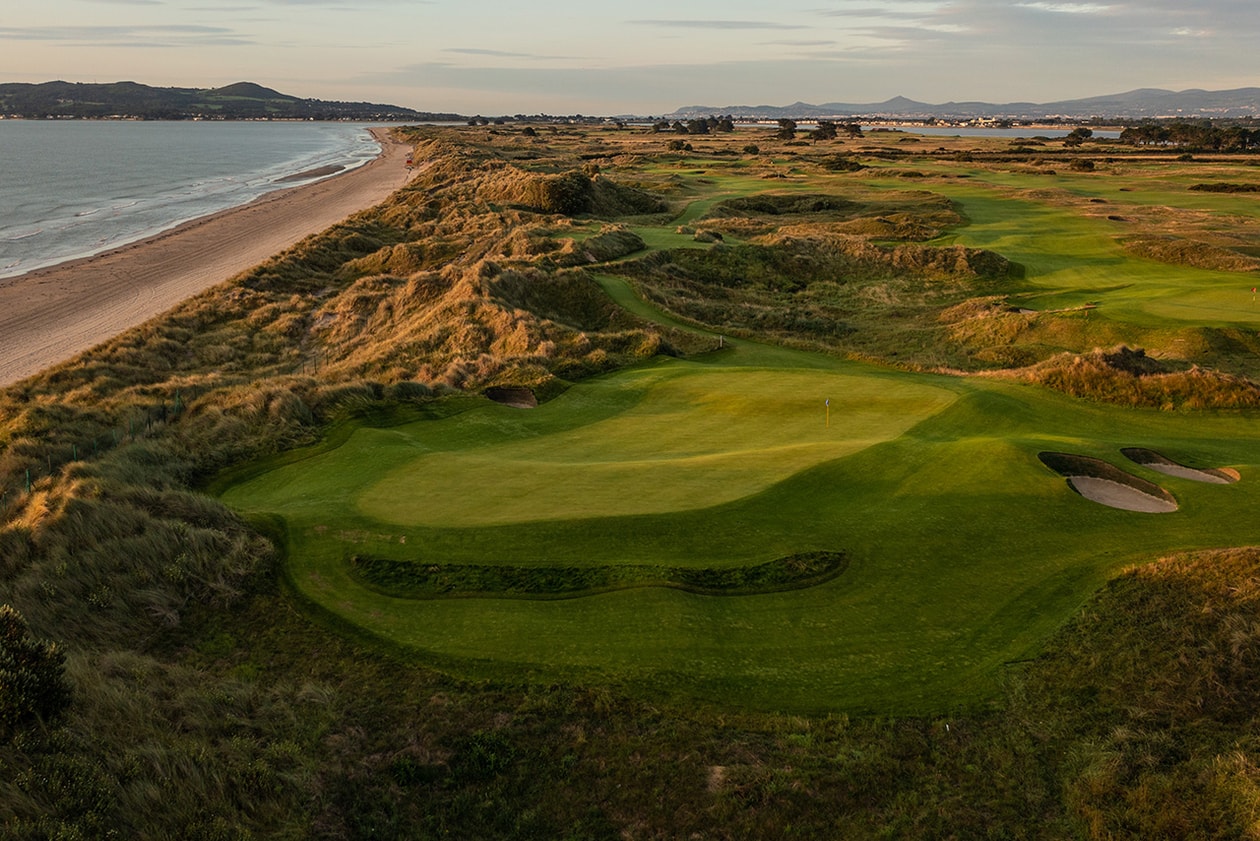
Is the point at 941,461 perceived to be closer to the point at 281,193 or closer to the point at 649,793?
the point at 649,793

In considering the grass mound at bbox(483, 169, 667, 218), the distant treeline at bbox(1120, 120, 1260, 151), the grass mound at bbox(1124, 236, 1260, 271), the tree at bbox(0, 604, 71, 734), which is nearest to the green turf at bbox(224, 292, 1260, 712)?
the tree at bbox(0, 604, 71, 734)

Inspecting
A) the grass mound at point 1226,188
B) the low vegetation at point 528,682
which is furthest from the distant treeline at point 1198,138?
the low vegetation at point 528,682

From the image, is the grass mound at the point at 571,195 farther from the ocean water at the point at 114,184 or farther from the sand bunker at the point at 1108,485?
the sand bunker at the point at 1108,485

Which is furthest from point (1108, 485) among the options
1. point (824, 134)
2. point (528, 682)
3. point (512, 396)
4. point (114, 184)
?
point (824, 134)

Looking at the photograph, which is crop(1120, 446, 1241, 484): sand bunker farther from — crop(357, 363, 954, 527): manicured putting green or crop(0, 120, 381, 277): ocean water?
crop(0, 120, 381, 277): ocean water

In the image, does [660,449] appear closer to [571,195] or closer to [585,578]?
[585,578]

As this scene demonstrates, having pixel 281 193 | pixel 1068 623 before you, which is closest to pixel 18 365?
pixel 1068 623
